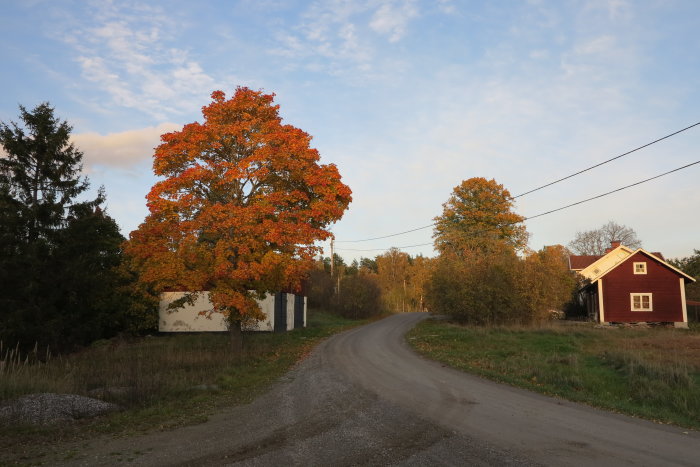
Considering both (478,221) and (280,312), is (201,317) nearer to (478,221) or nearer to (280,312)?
(280,312)

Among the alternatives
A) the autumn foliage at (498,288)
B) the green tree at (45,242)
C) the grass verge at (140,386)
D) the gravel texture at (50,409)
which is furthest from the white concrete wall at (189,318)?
the gravel texture at (50,409)

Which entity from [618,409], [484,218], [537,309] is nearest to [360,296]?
[484,218]

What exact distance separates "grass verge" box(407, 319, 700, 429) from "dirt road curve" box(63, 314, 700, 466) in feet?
4.85

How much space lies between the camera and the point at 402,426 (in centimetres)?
870

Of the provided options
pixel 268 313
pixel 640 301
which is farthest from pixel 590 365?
pixel 640 301

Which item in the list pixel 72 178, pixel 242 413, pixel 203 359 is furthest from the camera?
pixel 72 178

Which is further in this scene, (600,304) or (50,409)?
(600,304)

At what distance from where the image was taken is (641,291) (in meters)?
40.4

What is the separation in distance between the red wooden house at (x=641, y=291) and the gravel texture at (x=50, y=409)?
4040cm

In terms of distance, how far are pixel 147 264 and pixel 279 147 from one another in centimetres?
662

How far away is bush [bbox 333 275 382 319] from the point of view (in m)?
52.2

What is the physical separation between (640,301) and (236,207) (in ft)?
121

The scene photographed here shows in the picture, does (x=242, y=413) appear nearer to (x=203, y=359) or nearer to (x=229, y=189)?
(x=203, y=359)

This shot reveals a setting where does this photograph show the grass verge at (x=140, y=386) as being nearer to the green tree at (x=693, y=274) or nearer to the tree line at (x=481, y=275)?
the tree line at (x=481, y=275)
